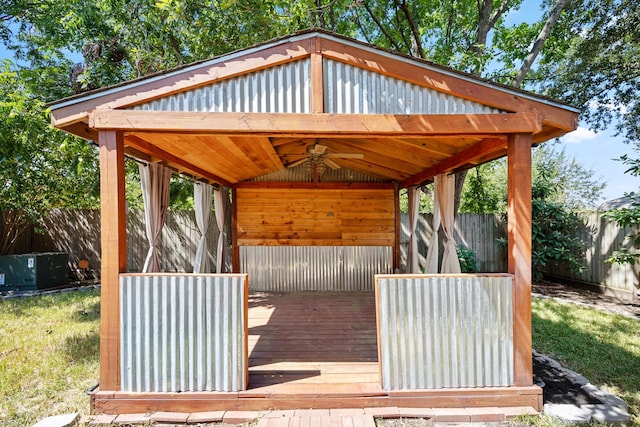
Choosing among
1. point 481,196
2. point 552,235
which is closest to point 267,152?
point 552,235

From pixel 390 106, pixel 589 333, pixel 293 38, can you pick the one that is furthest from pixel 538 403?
pixel 293 38

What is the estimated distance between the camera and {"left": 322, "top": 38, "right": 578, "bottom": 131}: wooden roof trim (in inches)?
105

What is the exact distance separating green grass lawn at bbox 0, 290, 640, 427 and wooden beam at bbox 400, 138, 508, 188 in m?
2.55

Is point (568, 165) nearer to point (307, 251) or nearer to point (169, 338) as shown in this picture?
point (307, 251)

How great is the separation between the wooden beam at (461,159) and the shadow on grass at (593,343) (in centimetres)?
255

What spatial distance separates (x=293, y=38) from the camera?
2652 millimetres

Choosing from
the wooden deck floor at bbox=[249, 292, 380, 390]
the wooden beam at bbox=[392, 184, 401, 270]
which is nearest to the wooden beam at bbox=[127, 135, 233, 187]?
the wooden deck floor at bbox=[249, 292, 380, 390]

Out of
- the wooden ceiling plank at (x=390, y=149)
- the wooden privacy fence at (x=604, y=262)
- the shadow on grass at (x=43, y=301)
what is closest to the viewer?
the wooden ceiling plank at (x=390, y=149)

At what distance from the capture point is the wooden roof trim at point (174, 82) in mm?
2602

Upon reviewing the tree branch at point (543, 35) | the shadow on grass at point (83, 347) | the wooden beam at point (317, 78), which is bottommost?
the shadow on grass at point (83, 347)

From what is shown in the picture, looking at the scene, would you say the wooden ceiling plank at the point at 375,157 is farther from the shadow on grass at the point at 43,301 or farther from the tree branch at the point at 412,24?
the shadow on grass at the point at 43,301

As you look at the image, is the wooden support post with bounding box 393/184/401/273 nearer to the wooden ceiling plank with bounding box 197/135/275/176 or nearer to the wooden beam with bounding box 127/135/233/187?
the wooden ceiling plank with bounding box 197/135/275/176

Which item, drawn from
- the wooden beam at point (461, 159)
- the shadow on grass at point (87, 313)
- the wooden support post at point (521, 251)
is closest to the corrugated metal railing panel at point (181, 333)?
the wooden support post at point (521, 251)

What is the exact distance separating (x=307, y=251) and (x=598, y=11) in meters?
9.14
